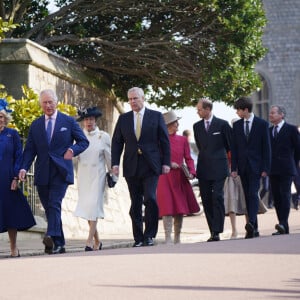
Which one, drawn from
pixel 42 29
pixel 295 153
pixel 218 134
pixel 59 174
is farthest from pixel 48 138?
pixel 42 29

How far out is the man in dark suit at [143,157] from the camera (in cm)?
1568

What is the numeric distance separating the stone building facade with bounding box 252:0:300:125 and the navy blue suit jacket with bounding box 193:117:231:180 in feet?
97.5

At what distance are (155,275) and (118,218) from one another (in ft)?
44.2

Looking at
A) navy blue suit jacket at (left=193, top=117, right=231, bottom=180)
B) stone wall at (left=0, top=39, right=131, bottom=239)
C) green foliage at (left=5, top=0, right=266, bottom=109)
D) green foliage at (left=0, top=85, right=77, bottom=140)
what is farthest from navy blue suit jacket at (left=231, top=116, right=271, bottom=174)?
green foliage at (left=5, top=0, right=266, bottom=109)

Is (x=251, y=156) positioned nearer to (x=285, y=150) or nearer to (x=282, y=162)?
(x=282, y=162)

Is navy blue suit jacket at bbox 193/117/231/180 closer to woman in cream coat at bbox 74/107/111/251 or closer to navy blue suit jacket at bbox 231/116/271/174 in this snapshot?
navy blue suit jacket at bbox 231/116/271/174

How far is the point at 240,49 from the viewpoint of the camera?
24.6 meters

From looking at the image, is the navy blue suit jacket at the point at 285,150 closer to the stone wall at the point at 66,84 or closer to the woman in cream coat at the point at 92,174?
the woman in cream coat at the point at 92,174

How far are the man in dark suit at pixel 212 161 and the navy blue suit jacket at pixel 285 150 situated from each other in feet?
3.18

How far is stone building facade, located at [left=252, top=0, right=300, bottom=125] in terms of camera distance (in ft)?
153

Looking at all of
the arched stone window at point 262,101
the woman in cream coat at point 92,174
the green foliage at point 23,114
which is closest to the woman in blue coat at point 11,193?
the woman in cream coat at point 92,174

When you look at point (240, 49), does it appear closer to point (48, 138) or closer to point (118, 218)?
point (118, 218)

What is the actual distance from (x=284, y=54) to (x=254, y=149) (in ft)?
98.5

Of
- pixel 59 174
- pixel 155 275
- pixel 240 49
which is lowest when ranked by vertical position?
pixel 155 275
